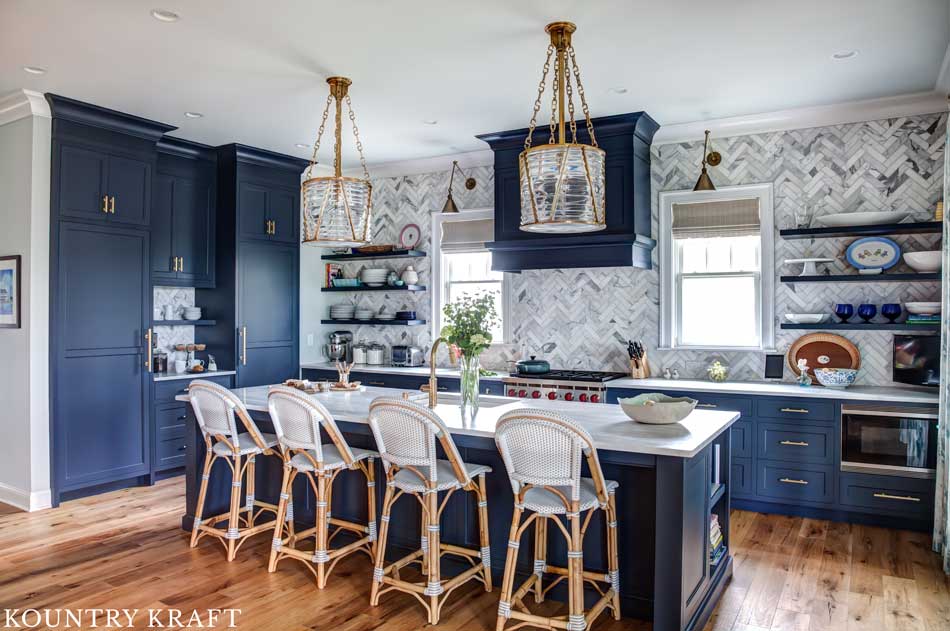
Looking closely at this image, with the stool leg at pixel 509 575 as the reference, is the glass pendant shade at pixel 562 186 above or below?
above

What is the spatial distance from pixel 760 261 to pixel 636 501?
2968 millimetres

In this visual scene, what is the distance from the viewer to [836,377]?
4.76m

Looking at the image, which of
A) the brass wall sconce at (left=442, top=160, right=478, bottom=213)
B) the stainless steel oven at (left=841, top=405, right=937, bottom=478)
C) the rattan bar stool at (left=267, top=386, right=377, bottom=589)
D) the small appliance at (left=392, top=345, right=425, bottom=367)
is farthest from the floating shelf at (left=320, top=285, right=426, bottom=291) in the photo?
the stainless steel oven at (left=841, top=405, right=937, bottom=478)

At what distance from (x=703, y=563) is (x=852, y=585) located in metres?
1.02

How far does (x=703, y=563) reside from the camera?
10.2 ft

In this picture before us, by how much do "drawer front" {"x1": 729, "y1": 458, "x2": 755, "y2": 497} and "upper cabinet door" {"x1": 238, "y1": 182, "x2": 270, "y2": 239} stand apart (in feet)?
15.0

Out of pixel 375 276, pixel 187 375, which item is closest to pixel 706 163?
pixel 375 276

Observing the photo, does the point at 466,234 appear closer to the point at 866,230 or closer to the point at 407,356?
the point at 407,356

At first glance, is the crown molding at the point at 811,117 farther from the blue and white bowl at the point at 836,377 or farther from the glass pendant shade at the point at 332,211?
the glass pendant shade at the point at 332,211

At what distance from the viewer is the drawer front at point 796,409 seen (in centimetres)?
455

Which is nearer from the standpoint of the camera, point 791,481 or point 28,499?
point 791,481

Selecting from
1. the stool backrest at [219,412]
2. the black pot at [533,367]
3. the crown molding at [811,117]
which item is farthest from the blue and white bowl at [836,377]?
the stool backrest at [219,412]

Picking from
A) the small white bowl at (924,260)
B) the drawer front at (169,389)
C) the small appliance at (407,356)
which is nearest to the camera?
the small white bowl at (924,260)

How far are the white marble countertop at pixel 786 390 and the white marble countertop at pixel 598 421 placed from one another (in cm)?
130
